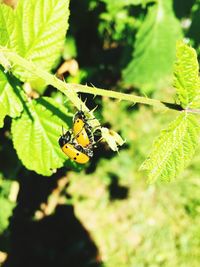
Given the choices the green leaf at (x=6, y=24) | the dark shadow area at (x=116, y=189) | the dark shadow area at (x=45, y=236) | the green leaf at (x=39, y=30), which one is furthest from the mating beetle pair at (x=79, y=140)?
the dark shadow area at (x=116, y=189)

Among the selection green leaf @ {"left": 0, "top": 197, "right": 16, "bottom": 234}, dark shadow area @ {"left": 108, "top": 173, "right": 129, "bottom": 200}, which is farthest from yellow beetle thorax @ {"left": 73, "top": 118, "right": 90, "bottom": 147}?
dark shadow area @ {"left": 108, "top": 173, "right": 129, "bottom": 200}

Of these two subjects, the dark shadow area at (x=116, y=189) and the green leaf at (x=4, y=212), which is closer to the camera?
the green leaf at (x=4, y=212)

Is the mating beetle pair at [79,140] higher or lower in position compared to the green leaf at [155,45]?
higher

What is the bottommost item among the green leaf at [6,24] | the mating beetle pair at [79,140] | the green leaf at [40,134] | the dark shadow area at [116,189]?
the dark shadow area at [116,189]

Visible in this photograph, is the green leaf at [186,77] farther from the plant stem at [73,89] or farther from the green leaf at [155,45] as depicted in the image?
the green leaf at [155,45]

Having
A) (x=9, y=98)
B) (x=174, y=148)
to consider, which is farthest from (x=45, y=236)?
(x=174, y=148)

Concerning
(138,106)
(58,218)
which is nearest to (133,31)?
(138,106)
